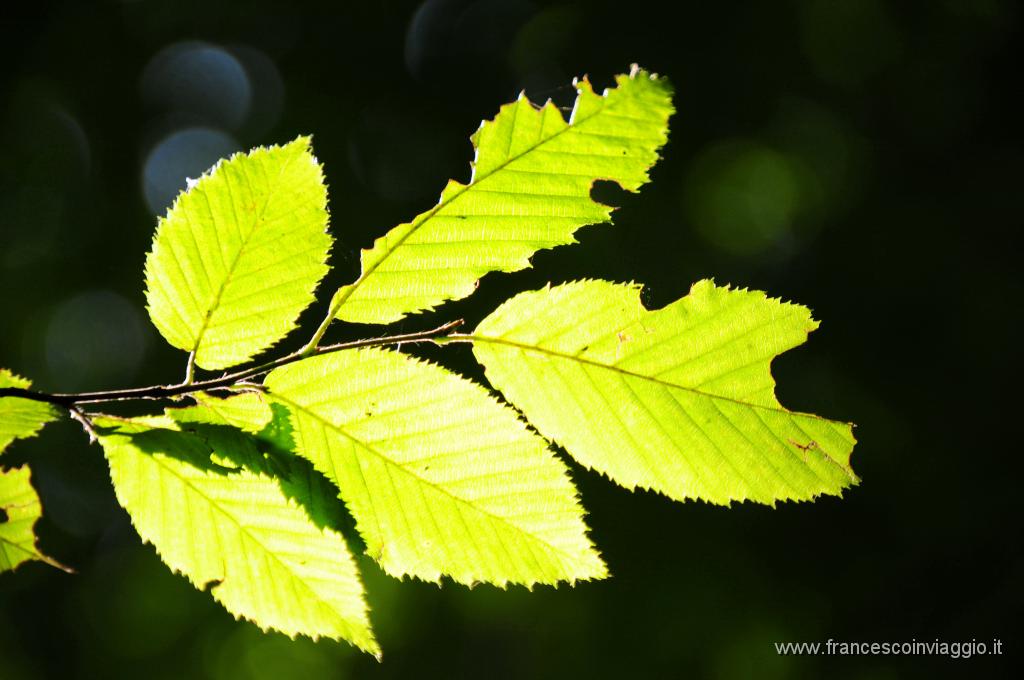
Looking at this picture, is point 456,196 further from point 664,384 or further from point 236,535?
point 236,535

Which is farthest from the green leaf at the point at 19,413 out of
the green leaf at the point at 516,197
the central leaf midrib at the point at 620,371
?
the central leaf midrib at the point at 620,371

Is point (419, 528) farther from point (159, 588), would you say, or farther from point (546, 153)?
point (159, 588)

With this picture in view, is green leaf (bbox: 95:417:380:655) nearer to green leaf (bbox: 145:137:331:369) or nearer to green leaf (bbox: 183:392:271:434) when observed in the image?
green leaf (bbox: 183:392:271:434)

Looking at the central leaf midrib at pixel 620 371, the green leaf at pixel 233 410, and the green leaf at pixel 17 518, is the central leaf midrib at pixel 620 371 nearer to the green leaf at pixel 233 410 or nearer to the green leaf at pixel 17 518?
the green leaf at pixel 233 410

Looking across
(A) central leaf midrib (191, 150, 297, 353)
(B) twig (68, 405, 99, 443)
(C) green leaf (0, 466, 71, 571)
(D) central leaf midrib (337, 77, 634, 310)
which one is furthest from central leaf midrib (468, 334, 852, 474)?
(C) green leaf (0, 466, 71, 571)

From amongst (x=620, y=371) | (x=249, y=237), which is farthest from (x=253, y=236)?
(x=620, y=371)
